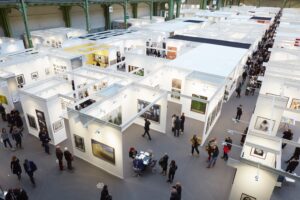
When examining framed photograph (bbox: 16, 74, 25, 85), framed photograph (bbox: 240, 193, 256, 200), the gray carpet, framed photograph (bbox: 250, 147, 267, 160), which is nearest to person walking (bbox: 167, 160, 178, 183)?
the gray carpet

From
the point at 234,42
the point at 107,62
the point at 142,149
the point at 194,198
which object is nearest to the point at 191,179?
the point at 194,198

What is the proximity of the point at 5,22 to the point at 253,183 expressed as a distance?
23.3 metres

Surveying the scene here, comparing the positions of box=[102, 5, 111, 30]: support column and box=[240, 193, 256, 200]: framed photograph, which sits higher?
box=[102, 5, 111, 30]: support column

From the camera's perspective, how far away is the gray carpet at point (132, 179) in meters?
7.49

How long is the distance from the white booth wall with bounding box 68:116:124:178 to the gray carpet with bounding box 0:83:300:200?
264 millimetres

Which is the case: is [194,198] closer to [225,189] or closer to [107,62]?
[225,189]

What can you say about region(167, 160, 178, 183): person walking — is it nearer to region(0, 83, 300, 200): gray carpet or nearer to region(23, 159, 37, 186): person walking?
region(0, 83, 300, 200): gray carpet

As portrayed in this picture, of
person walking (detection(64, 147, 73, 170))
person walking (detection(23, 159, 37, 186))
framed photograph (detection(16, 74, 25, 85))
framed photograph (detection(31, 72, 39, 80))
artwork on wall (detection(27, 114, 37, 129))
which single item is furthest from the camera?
framed photograph (detection(31, 72, 39, 80))

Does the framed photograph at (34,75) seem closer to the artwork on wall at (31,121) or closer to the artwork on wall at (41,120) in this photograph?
the artwork on wall at (31,121)

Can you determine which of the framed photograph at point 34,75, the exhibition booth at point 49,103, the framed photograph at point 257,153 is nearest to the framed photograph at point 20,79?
the framed photograph at point 34,75

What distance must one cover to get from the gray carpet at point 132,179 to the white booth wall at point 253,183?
4.08 ft

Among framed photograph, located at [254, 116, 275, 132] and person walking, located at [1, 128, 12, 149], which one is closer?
person walking, located at [1, 128, 12, 149]

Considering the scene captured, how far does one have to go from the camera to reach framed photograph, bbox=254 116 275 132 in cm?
984

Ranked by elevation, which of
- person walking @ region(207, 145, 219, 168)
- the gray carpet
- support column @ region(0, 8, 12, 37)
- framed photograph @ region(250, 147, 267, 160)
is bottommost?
the gray carpet
